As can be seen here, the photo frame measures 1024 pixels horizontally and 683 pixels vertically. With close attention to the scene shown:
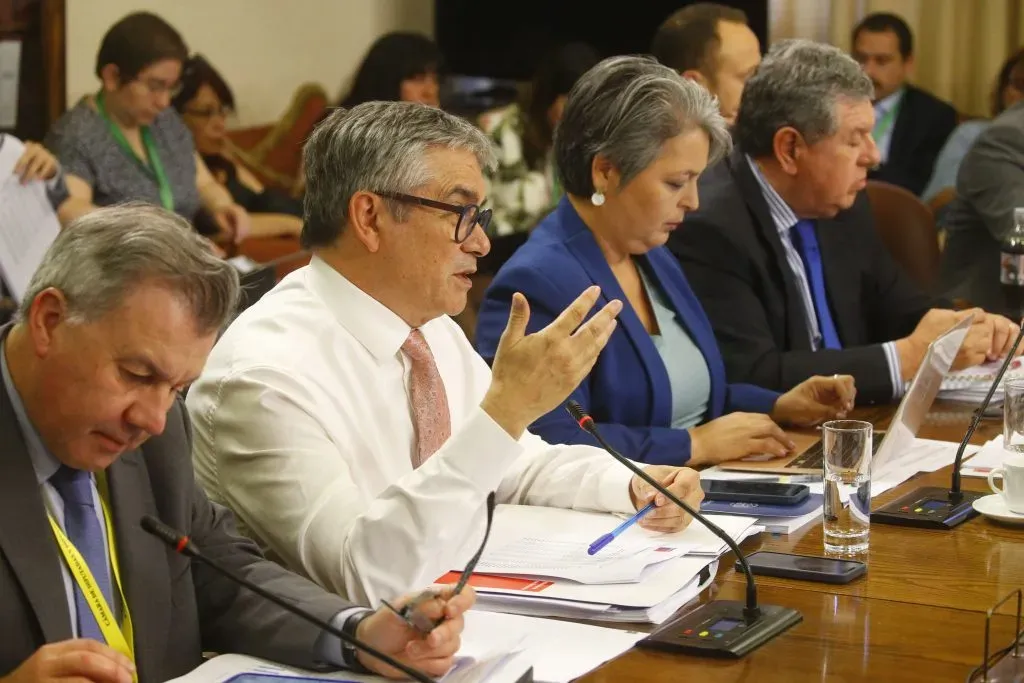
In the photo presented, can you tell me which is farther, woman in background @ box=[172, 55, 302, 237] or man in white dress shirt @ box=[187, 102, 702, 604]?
woman in background @ box=[172, 55, 302, 237]

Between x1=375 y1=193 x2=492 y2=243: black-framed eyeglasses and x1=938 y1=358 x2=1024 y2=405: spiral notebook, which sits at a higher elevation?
x1=375 y1=193 x2=492 y2=243: black-framed eyeglasses

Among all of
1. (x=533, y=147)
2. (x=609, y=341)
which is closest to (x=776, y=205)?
(x=609, y=341)

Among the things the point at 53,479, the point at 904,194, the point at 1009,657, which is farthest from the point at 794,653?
the point at 904,194

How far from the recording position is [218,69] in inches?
251

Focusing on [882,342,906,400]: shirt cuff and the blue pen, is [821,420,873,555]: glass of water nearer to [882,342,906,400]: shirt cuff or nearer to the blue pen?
the blue pen

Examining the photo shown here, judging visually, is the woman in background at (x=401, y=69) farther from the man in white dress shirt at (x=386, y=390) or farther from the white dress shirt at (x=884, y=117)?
the man in white dress shirt at (x=386, y=390)

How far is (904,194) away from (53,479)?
2.84 metres

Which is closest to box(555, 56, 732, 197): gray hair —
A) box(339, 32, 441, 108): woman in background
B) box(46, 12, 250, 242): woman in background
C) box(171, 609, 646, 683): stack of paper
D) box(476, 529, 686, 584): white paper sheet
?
box(476, 529, 686, 584): white paper sheet

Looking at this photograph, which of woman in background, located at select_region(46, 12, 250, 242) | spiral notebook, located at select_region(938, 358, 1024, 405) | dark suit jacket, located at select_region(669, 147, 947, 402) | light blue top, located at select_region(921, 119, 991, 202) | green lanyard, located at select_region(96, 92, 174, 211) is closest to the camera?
spiral notebook, located at select_region(938, 358, 1024, 405)

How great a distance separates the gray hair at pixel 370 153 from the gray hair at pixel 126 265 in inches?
19.1

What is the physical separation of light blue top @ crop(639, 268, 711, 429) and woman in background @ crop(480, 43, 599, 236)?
2.89 m

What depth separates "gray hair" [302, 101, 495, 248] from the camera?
2.00 m

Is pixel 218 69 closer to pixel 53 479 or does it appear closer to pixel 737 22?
pixel 737 22

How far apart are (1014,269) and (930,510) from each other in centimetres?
125
